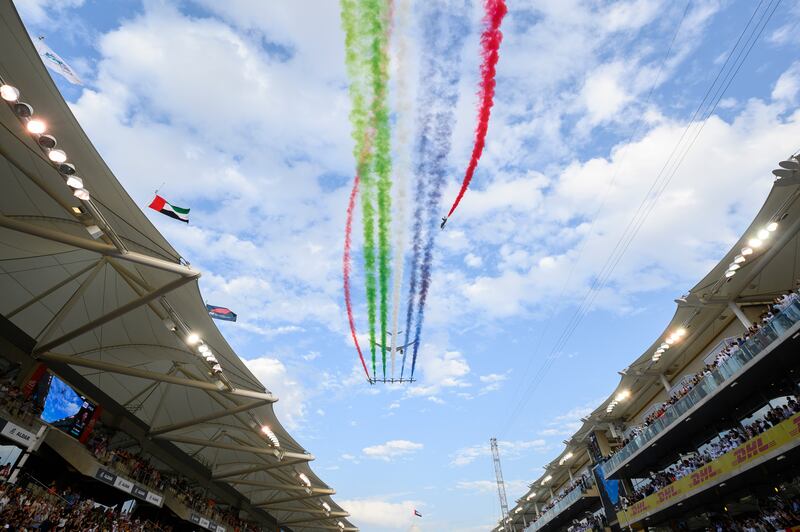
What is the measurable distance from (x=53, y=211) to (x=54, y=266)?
361cm

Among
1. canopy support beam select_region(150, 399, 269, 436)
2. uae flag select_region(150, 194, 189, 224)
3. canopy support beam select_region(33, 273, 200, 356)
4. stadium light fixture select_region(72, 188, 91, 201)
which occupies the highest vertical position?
uae flag select_region(150, 194, 189, 224)

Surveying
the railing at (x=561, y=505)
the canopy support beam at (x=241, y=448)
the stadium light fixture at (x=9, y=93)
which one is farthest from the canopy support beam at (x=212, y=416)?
the railing at (x=561, y=505)

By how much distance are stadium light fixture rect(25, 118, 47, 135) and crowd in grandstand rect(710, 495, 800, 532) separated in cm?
3151

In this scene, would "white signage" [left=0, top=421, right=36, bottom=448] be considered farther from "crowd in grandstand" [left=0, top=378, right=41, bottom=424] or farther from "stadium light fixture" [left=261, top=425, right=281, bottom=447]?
"stadium light fixture" [left=261, top=425, right=281, bottom=447]

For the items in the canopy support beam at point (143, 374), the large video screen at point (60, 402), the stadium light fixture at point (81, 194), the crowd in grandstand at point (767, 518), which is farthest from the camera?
the large video screen at point (60, 402)

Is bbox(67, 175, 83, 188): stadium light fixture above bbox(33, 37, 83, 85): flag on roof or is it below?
below

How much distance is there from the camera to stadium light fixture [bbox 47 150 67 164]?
13727 millimetres

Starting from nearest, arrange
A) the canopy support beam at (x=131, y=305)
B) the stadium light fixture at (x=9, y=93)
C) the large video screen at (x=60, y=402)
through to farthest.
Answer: the stadium light fixture at (x=9, y=93), the canopy support beam at (x=131, y=305), the large video screen at (x=60, y=402)

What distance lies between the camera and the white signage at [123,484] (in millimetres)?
26453

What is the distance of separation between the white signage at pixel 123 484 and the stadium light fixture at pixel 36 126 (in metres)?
22.3

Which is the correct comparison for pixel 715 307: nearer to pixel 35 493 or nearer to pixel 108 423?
pixel 35 493

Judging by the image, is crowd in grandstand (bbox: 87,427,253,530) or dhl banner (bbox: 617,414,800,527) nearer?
dhl banner (bbox: 617,414,800,527)

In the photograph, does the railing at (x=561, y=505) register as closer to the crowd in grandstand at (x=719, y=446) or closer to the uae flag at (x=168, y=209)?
the crowd in grandstand at (x=719, y=446)

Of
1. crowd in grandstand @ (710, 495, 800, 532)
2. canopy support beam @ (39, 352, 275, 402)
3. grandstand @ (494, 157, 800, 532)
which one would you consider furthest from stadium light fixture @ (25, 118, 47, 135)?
crowd in grandstand @ (710, 495, 800, 532)
